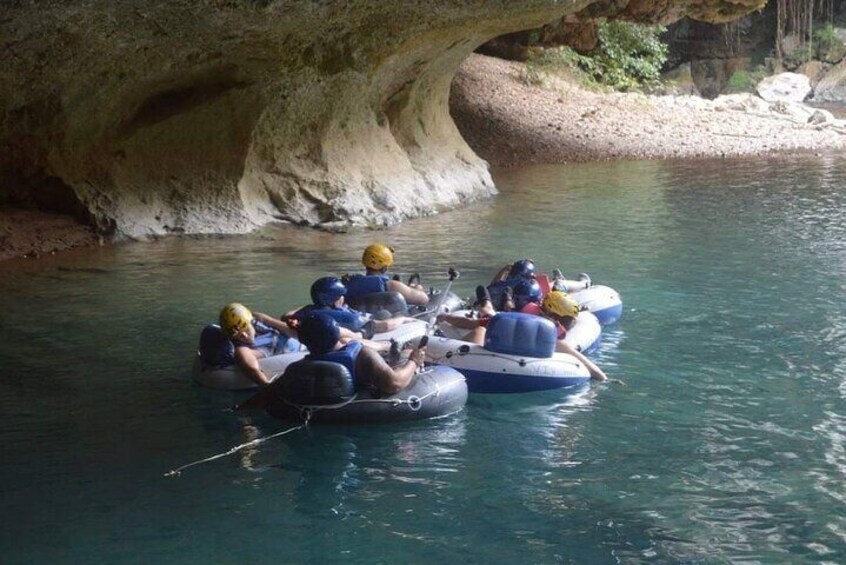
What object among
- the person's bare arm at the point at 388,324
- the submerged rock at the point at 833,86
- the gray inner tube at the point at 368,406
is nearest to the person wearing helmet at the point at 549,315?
the person's bare arm at the point at 388,324

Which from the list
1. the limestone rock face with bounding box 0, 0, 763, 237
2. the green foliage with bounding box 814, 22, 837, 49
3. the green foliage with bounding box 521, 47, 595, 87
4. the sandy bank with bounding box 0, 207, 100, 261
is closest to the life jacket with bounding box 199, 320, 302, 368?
the limestone rock face with bounding box 0, 0, 763, 237

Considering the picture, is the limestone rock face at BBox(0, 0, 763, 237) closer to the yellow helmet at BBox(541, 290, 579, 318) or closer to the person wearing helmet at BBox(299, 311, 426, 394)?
the yellow helmet at BBox(541, 290, 579, 318)

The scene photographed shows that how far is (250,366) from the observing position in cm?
930

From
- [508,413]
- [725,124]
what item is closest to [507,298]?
[508,413]

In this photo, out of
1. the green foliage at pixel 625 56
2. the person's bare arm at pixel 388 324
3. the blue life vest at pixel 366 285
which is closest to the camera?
the person's bare arm at pixel 388 324

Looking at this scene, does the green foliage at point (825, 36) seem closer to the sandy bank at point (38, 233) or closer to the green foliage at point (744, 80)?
the green foliage at point (744, 80)

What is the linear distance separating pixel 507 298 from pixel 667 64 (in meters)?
31.6

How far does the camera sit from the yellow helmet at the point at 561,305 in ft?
33.4

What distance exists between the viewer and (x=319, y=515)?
6.95m

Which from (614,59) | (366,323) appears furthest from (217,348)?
(614,59)

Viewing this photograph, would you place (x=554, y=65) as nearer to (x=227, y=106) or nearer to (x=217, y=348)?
(x=227, y=106)

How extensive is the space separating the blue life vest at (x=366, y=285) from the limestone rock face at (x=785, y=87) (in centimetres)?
2915

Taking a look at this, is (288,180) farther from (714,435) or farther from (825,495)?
(825,495)

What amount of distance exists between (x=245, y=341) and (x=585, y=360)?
2.82m
